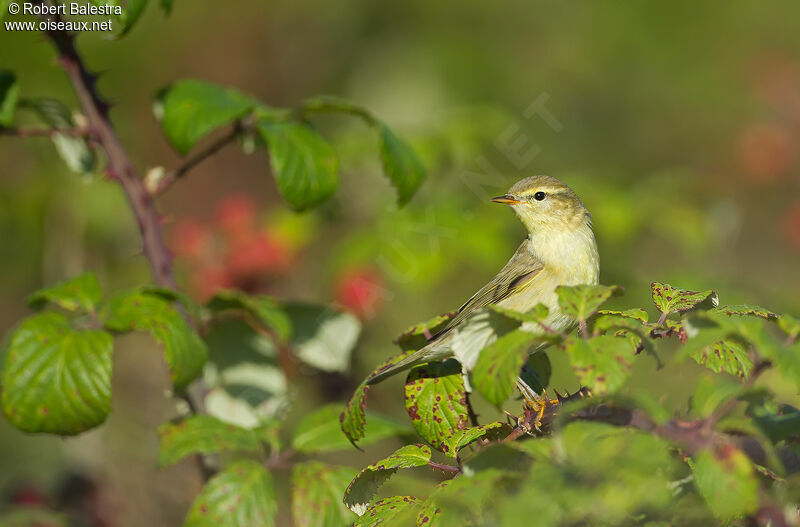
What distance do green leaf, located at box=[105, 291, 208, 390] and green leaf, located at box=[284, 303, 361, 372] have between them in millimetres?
830

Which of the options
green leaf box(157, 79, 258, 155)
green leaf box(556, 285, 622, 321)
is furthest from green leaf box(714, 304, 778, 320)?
green leaf box(157, 79, 258, 155)

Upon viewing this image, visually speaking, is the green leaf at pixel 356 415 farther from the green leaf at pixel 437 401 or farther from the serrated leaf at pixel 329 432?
the serrated leaf at pixel 329 432

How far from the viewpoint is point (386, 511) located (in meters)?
2.01

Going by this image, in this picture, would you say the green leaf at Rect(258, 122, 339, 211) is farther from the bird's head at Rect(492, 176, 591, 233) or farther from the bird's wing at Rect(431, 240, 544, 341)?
the bird's head at Rect(492, 176, 591, 233)

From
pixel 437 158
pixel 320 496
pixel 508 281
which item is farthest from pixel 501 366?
pixel 437 158

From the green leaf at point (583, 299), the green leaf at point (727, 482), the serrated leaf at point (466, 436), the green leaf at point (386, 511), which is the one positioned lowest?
the green leaf at point (386, 511)

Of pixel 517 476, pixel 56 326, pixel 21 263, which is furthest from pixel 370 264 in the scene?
pixel 517 476

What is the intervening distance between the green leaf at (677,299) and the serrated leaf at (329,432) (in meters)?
1.11

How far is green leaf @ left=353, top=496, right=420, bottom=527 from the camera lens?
1.98 metres

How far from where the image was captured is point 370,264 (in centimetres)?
460

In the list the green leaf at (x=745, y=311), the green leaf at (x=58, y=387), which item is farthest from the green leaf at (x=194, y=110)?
the green leaf at (x=745, y=311)

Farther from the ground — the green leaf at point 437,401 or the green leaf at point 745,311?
the green leaf at point 745,311

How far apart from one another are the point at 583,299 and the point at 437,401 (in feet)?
1.99

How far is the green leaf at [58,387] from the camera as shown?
255cm
